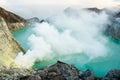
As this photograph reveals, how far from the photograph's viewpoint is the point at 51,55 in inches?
3597

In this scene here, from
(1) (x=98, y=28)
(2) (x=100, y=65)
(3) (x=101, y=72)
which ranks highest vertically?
(1) (x=98, y=28)

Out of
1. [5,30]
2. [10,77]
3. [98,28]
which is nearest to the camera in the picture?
[10,77]

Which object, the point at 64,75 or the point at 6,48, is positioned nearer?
the point at 64,75

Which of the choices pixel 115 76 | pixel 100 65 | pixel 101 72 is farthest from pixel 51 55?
pixel 115 76

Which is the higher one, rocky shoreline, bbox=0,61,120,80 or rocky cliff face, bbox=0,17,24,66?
rocky cliff face, bbox=0,17,24,66

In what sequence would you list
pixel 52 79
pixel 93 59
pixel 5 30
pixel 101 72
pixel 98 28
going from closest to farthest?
1. pixel 52 79
2. pixel 101 72
3. pixel 5 30
4. pixel 93 59
5. pixel 98 28

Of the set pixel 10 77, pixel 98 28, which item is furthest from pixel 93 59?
pixel 98 28

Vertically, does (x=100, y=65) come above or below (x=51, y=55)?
below

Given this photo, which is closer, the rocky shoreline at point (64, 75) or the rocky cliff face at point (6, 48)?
the rocky shoreline at point (64, 75)

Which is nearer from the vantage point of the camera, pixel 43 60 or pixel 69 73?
pixel 69 73

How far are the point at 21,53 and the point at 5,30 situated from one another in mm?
6168

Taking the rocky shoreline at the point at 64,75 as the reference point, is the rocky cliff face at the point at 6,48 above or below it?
above

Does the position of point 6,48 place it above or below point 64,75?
above

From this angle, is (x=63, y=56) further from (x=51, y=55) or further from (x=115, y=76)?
(x=115, y=76)
